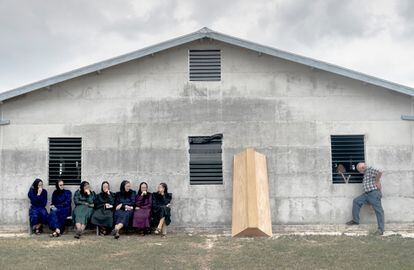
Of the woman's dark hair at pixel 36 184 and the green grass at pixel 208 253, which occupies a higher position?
the woman's dark hair at pixel 36 184

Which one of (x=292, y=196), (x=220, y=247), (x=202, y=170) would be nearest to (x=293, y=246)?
(x=220, y=247)

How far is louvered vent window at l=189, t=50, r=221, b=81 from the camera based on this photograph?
12758mm

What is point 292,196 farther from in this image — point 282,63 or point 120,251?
point 120,251

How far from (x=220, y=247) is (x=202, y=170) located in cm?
274

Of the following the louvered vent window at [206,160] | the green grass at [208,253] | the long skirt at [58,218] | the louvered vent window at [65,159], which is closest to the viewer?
the green grass at [208,253]

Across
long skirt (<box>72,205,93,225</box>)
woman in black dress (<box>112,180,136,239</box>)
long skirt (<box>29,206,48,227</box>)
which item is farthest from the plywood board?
long skirt (<box>29,206,48,227</box>)

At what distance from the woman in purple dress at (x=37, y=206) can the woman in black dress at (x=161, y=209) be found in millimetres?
2669

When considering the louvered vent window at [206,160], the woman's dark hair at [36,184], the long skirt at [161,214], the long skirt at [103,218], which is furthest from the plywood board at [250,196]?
the woman's dark hair at [36,184]

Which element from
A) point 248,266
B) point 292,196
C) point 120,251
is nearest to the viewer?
point 248,266

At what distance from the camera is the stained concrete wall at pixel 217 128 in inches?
491

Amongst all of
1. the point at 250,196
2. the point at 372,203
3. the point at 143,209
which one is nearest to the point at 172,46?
the point at 143,209

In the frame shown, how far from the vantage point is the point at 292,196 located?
12.4 m

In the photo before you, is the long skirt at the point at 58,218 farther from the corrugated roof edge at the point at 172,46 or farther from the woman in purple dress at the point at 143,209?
the corrugated roof edge at the point at 172,46

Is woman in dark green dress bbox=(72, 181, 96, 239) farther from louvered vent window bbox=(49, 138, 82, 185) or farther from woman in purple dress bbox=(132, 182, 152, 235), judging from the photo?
woman in purple dress bbox=(132, 182, 152, 235)
